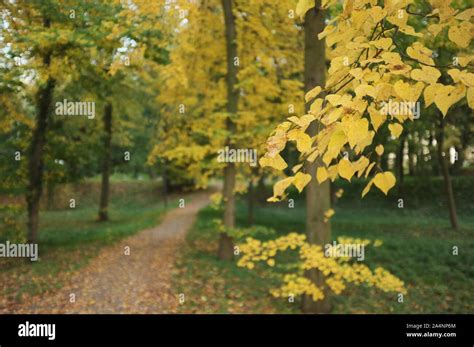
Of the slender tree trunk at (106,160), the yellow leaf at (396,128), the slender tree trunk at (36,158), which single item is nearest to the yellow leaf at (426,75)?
the yellow leaf at (396,128)

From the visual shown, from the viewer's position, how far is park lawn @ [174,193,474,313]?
28.1 ft

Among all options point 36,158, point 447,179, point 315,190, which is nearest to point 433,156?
point 447,179

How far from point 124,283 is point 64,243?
4.46m

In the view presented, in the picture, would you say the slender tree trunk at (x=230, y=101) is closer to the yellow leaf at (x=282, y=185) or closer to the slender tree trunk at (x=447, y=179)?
the slender tree trunk at (x=447, y=179)

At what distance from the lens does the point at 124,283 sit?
31.9ft

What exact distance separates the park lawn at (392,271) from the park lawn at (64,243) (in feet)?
9.18

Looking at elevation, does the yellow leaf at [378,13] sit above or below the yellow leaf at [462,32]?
above

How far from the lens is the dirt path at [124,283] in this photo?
7914mm

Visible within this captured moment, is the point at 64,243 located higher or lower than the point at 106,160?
lower

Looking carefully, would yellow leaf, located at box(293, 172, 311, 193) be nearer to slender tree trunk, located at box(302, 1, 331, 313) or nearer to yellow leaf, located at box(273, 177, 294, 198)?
yellow leaf, located at box(273, 177, 294, 198)

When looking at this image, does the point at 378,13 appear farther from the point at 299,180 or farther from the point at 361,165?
the point at 299,180
